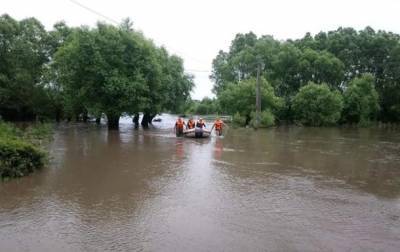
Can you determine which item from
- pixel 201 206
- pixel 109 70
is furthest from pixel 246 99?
pixel 201 206

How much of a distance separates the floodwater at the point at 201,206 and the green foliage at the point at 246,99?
30527 mm

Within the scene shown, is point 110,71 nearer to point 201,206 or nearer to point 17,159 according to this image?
point 17,159

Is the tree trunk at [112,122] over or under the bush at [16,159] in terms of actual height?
over

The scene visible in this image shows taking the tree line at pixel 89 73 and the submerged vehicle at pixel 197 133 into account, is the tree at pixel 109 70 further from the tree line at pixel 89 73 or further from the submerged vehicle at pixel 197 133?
the submerged vehicle at pixel 197 133

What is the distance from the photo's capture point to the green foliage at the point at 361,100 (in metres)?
56.4

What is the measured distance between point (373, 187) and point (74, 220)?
8511 millimetres

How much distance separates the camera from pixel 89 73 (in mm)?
33469

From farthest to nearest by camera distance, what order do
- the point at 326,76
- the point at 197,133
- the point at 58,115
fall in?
1. the point at 326,76
2. the point at 58,115
3. the point at 197,133

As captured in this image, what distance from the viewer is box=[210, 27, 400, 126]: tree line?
52531 millimetres

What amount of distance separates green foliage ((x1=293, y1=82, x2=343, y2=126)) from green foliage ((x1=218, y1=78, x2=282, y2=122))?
12.7 ft

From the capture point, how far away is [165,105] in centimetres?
4128

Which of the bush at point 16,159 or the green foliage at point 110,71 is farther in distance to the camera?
the green foliage at point 110,71

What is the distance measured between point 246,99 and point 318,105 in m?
10.2

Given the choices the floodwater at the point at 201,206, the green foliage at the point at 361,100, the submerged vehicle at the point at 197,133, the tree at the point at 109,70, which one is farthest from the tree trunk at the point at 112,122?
the green foliage at the point at 361,100
